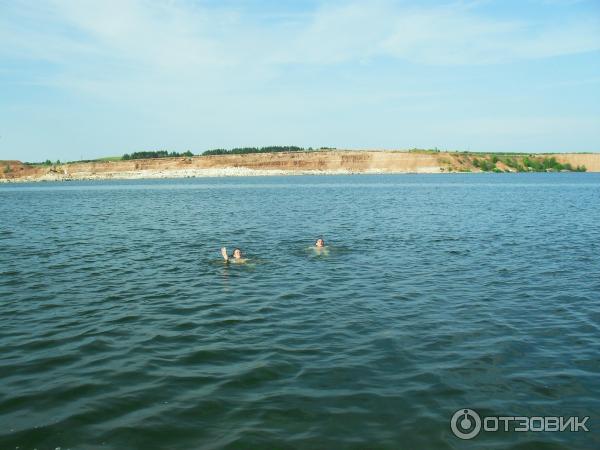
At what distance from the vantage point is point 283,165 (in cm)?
18462

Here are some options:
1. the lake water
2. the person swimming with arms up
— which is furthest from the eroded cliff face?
the lake water

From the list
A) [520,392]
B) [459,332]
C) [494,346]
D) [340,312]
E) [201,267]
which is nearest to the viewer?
[520,392]

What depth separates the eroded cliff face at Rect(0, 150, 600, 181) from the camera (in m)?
183

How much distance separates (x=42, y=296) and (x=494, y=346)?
13535mm

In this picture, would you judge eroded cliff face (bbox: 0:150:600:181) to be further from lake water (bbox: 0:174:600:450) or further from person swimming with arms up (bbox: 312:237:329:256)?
lake water (bbox: 0:174:600:450)

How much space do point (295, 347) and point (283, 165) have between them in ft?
579

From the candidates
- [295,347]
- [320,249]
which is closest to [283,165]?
[320,249]

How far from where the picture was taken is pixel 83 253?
23094 millimetres

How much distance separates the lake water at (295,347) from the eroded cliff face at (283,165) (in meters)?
163

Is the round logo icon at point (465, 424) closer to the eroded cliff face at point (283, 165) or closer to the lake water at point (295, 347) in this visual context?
the lake water at point (295, 347)

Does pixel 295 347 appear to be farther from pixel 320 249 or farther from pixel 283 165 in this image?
pixel 283 165

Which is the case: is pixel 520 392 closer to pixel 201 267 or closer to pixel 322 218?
pixel 201 267

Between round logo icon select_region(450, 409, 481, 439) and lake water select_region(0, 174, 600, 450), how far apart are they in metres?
0.16

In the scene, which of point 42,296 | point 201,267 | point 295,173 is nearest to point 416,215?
point 201,267
